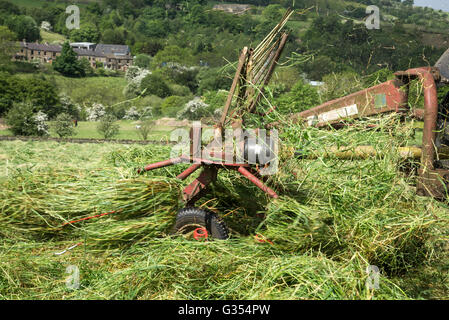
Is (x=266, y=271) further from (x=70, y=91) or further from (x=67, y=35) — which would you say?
(x=67, y=35)

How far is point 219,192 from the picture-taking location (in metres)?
4.96

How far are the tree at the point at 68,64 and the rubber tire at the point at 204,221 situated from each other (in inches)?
3183

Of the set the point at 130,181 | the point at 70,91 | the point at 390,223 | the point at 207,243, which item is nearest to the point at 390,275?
the point at 390,223

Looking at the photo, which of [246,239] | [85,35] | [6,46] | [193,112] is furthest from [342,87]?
[85,35]

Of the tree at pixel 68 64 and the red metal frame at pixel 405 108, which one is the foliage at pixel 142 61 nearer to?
the tree at pixel 68 64

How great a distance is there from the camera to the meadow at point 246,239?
3291 millimetres

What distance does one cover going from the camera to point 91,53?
92000mm

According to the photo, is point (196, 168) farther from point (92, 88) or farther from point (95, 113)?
point (92, 88)

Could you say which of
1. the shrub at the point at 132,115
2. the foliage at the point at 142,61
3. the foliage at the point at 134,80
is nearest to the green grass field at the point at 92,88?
the foliage at the point at 134,80

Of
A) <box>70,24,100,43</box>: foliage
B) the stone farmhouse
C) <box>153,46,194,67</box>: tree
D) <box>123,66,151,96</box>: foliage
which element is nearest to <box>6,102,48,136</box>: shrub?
<box>123,66,151,96</box>: foliage

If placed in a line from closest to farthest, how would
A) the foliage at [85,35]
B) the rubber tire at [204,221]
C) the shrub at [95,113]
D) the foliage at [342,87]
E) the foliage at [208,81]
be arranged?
the rubber tire at [204,221]
the foliage at [342,87]
the shrub at [95,113]
the foliage at [208,81]
the foliage at [85,35]

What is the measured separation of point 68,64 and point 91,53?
14.9 m
